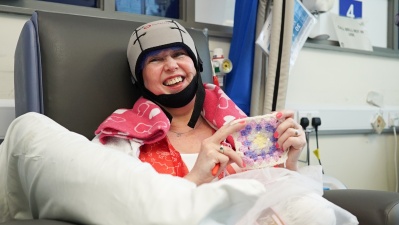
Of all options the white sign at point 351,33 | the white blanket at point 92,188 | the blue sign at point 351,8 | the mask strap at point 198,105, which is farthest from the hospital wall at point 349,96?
the white blanket at point 92,188

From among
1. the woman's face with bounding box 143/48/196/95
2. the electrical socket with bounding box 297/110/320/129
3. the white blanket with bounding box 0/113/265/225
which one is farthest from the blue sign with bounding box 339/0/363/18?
the white blanket with bounding box 0/113/265/225

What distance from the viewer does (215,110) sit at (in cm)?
129

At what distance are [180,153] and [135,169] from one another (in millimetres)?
649

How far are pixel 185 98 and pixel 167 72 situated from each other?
97 mm

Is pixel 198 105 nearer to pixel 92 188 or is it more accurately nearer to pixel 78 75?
pixel 78 75

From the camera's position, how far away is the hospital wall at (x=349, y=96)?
225 centimetres

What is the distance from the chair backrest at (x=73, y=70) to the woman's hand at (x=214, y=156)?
0.41 m

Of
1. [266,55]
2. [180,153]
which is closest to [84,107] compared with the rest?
[180,153]

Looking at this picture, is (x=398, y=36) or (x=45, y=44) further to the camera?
(x=398, y=36)

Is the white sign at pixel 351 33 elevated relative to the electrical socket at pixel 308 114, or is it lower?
elevated

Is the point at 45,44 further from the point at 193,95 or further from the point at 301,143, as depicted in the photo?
the point at 301,143

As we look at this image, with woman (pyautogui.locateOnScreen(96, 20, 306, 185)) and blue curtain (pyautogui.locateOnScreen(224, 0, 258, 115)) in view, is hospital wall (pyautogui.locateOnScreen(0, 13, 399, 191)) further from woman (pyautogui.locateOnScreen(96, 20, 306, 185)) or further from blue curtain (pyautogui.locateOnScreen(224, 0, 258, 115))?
woman (pyautogui.locateOnScreen(96, 20, 306, 185))

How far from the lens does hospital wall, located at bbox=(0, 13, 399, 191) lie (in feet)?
7.38

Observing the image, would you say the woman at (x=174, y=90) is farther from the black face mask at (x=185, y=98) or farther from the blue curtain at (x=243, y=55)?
the blue curtain at (x=243, y=55)
